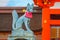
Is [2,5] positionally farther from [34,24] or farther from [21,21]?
[21,21]

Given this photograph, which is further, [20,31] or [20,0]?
[20,0]

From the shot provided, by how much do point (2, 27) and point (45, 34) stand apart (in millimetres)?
1717

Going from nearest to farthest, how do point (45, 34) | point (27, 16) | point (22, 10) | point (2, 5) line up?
point (27, 16) < point (45, 34) < point (22, 10) < point (2, 5)

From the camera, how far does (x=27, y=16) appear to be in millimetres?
4902

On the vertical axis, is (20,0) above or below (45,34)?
above

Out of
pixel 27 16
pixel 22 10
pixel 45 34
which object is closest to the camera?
pixel 27 16

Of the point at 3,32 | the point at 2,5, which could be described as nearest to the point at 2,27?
the point at 3,32

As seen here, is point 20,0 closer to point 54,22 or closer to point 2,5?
point 2,5

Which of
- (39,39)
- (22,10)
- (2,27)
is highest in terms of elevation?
(22,10)

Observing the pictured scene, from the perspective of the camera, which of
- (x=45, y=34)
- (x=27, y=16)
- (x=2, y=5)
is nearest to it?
(x=27, y=16)

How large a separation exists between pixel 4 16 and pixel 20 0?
0.86m

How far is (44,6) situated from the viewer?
542 cm

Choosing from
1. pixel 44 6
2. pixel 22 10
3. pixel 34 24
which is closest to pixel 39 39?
pixel 34 24

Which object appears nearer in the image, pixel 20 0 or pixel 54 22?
pixel 54 22
